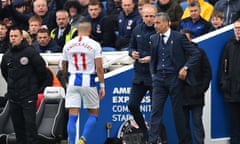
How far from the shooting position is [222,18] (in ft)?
44.7

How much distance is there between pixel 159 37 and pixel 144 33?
1.81 feet

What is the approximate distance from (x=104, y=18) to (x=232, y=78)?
3.49 m

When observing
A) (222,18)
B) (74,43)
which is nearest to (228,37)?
(222,18)

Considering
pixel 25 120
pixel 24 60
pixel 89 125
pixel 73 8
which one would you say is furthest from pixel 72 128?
pixel 73 8

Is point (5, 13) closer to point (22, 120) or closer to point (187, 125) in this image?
point (22, 120)

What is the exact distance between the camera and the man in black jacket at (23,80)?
12719 mm

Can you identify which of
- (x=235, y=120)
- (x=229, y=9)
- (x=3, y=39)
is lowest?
(x=235, y=120)

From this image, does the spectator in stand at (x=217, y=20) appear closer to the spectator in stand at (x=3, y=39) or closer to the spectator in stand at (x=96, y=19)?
the spectator in stand at (x=96, y=19)

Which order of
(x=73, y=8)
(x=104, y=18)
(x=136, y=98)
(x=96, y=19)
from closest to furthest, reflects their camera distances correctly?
(x=136, y=98) < (x=104, y=18) < (x=96, y=19) < (x=73, y=8)

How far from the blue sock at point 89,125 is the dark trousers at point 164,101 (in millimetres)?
896

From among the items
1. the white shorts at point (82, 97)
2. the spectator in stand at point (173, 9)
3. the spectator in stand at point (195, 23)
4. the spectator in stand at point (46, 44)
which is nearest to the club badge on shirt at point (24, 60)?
the white shorts at point (82, 97)

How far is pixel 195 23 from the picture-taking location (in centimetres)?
1406

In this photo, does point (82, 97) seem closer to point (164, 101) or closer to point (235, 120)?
point (164, 101)

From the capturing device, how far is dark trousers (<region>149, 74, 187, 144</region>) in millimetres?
11977
